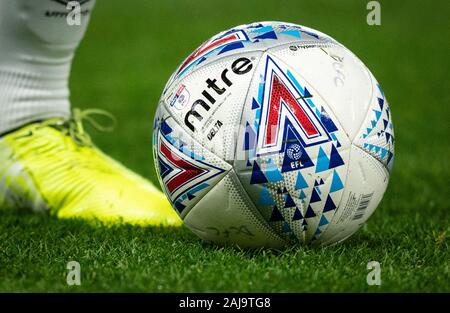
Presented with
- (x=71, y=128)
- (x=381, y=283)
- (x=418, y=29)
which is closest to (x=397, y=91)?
(x=418, y=29)

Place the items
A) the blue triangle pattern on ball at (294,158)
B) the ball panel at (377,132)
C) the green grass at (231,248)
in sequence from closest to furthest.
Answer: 1. the green grass at (231,248)
2. the blue triangle pattern on ball at (294,158)
3. the ball panel at (377,132)

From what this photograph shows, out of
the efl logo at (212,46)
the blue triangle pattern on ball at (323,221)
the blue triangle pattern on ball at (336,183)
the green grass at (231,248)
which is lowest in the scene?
the green grass at (231,248)

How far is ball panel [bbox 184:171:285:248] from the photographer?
270 cm

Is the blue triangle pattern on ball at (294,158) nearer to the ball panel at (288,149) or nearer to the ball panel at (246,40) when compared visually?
the ball panel at (288,149)

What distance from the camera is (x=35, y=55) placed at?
3688mm

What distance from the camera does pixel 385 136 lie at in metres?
2.83

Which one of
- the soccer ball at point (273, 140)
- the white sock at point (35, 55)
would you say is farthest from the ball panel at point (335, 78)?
the white sock at point (35, 55)

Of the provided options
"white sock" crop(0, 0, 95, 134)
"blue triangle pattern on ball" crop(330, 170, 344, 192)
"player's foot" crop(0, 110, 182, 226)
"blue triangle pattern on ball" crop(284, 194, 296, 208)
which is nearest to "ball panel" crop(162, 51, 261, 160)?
"blue triangle pattern on ball" crop(284, 194, 296, 208)

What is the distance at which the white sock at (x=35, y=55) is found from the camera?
354 cm

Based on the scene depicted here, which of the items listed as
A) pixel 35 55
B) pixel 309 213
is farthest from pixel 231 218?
pixel 35 55

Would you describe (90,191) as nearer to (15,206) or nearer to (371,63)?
(15,206)

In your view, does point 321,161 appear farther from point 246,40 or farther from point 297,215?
point 246,40

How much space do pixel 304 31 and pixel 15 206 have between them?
1647 mm

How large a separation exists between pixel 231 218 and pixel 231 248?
0.47 feet
